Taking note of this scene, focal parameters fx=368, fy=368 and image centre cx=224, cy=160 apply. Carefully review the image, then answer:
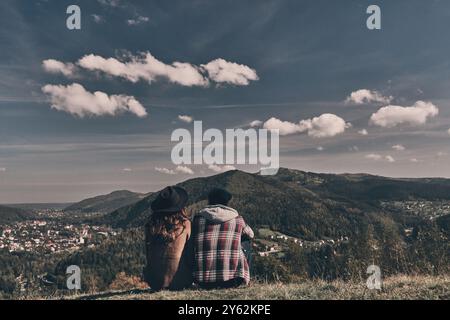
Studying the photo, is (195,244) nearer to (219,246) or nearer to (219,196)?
(219,246)

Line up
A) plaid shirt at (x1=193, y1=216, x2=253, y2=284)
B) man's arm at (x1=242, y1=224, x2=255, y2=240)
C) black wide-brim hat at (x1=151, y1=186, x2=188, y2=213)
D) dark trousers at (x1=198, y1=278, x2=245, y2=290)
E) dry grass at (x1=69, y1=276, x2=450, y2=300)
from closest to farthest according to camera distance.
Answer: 1. dry grass at (x1=69, y1=276, x2=450, y2=300)
2. plaid shirt at (x1=193, y1=216, x2=253, y2=284)
3. dark trousers at (x1=198, y1=278, x2=245, y2=290)
4. black wide-brim hat at (x1=151, y1=186, x2=188, y2=213)
5. man's arm at (x1=242, y1=224, x2=255, y2=240)

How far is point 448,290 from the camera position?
8828mm

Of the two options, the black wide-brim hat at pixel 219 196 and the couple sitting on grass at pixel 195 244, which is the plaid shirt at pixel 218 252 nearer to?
the couple sitting on grass at pixel 195 244

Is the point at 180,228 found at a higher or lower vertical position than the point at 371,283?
higher

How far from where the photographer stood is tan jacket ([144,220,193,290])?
11703 mm

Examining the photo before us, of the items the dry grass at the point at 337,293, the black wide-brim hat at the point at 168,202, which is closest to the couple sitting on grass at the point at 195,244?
the black wide-brim hat at the point at 168,202

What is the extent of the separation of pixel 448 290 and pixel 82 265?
629 feet

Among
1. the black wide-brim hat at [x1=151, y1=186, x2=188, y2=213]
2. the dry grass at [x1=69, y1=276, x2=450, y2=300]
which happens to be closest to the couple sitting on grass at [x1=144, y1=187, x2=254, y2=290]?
the black wide-brim hat at [x1=151, y1=186, x2=188, y2=213]

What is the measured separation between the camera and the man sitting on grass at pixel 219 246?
11.4 metres

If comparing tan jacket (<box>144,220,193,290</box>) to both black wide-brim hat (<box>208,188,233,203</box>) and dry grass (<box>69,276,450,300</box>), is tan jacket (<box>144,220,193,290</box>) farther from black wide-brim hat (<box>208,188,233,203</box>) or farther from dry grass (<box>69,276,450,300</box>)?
black wide-brim hat (<box>208,188,233,203</box>)
